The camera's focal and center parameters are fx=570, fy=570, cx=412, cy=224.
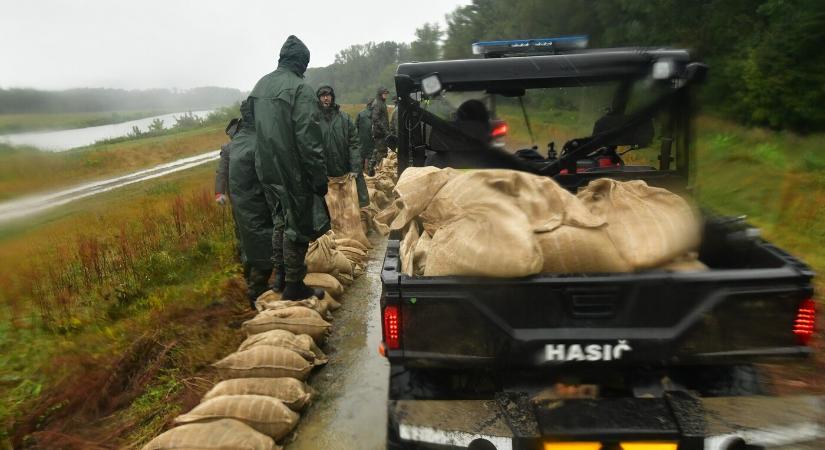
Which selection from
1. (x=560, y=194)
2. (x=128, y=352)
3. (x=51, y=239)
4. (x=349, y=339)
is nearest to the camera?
(x=560, y=194)

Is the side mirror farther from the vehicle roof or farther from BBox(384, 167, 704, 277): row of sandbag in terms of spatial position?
BBox(384, 167, 704, 277): row of sandbag

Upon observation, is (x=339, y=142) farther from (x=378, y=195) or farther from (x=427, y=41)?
(x=427, y=41)

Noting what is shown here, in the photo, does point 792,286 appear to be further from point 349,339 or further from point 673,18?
point 673,18

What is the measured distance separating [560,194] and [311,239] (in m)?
2.52

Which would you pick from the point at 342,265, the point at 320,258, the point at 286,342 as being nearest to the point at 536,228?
the point at 286,342

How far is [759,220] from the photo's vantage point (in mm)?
6738

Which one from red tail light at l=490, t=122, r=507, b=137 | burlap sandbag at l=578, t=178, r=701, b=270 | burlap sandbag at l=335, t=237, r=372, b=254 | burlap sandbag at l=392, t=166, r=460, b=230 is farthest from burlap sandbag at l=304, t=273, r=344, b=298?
→ burlap sandbag at l=578, t=178, r=701, b=270

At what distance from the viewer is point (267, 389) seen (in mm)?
2969

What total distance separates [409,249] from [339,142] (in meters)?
4.31

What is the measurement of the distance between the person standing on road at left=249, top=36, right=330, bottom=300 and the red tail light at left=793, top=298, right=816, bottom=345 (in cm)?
308

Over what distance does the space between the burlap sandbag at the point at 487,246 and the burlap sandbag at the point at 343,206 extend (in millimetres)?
4094

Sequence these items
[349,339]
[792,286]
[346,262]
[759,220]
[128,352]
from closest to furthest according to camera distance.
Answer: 1. [792,286]
2. [128,352]
3. [349,339]
4. [346,262]
5. [759,220]

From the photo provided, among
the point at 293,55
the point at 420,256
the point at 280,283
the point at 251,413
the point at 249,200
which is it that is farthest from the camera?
the point at 280,283

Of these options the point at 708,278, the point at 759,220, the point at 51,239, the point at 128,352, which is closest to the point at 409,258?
the point at 708,278
